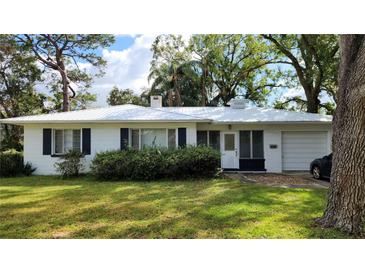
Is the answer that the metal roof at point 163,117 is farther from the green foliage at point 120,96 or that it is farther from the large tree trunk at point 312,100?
the green foliage at point 120,96

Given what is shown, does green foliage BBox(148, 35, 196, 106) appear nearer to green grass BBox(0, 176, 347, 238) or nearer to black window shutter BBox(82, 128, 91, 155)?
black window shutter BBox(82, 128, 91, 155)

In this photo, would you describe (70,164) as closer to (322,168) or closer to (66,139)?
(66,139)

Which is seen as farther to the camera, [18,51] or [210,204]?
[18,51]

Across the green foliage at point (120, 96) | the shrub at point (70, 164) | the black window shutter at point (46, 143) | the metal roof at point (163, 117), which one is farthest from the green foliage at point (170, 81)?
the shrub at point (70, 164)

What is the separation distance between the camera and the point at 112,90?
31812mm

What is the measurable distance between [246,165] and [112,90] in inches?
889

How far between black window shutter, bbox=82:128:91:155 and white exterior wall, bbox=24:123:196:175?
0.13 m

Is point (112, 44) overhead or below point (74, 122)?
overhead

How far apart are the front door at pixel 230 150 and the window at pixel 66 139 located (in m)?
7.04

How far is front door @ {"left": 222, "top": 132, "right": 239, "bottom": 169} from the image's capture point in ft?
44.6
